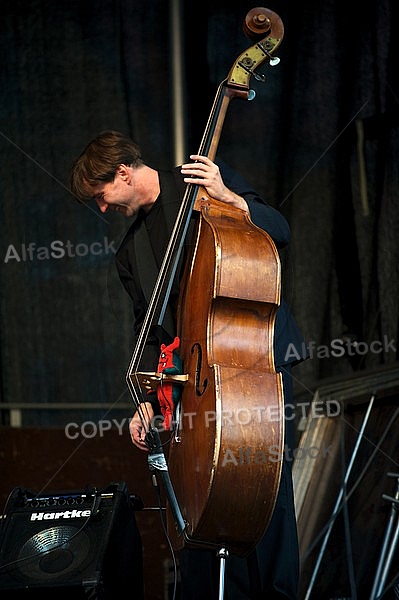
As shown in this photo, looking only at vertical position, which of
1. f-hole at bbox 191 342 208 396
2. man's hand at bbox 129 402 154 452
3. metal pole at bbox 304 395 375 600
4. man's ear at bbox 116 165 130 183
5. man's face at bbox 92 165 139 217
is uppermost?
man's ear at bbox 116 165 130 183

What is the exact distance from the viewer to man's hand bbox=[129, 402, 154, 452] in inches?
→ 85.7

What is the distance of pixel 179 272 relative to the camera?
7.23 ft

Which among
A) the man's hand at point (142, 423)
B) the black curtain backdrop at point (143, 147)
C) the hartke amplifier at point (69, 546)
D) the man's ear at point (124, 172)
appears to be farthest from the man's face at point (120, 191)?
the black curtain backdrop at point (143, 147)

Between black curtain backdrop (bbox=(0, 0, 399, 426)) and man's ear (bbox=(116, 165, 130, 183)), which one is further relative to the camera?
black curtain backdrop (bbox=(0, 0, 399, 426))

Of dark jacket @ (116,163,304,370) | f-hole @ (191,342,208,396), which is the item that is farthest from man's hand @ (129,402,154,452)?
f-hole @ (191,342,208,396)

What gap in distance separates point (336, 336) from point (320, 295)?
172 millimetres

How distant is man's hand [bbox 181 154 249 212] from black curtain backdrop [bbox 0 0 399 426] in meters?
1.37

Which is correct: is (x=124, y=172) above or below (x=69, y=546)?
above

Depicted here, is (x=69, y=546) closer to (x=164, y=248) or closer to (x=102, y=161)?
(x=164, y=248)

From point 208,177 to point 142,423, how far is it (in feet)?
2.04

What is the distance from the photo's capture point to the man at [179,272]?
2121 millimetres

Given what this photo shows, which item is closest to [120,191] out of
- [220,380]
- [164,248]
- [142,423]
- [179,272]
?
[164,248]

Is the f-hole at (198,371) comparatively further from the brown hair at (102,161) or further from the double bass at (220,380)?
the brown hair at (102,161)

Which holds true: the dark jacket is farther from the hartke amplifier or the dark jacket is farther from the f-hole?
the hartke amplifier
